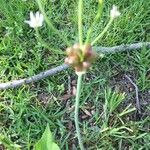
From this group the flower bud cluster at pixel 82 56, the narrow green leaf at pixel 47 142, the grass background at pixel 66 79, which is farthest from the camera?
the grass background at pixel 66 79

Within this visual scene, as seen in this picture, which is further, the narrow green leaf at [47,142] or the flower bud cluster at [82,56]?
the narrow green leaf at [47,142]

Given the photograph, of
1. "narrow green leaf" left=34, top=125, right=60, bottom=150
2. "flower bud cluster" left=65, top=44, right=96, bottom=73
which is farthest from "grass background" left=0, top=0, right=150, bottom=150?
"flower bud cluster" left=65, top=44, right=96, bottom=73

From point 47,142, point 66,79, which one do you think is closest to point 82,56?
point 47,142

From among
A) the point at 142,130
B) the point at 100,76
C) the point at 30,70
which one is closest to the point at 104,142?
the point at 142,130

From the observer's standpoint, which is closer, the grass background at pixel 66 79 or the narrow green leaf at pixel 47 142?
the narrow green leaf at pixel 47 142

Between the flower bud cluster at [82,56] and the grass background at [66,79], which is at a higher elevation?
the grass background at [66,79]

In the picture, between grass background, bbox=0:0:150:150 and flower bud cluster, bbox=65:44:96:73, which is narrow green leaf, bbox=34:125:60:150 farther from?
flower bud cluster, bbox=65:44:96:73

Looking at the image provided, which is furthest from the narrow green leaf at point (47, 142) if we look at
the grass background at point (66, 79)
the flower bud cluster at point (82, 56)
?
the flower bud cluster at point (82, 56)

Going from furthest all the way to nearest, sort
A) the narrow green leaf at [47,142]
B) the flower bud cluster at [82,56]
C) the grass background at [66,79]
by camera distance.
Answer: the grass background at [66,79], the narrow green leaf at [47,142], the flower bud cluster at [82,56]

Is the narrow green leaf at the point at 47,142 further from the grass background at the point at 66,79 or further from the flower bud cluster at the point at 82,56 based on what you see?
the flower bud cluster at the point at 82,56
